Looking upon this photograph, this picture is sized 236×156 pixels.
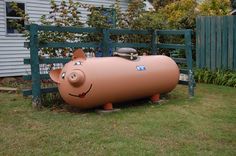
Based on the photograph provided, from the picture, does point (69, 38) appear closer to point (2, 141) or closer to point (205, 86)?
point (2, 141)

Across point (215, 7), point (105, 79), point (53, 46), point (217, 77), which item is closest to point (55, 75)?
point (53, 46)

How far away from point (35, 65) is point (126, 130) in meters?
2.50

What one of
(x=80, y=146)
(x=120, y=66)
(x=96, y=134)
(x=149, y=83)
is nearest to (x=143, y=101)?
(x=149, y=83)

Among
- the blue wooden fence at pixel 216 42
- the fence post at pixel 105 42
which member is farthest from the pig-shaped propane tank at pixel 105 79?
the blue wooden fence at pixel 216 42

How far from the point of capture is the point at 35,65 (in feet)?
24.3

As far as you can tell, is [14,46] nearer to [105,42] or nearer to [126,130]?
[105,42]

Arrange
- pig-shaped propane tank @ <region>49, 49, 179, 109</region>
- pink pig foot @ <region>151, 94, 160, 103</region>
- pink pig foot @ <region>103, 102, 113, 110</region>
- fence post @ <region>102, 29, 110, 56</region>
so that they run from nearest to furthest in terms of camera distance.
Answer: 1. pig-shaped propane tank @ <region>49, 49, 179, 109</region>
2. pink pig foot @ <region>103, 102, 113, 110</region>
3. pink pig foot @ <region>151, 94, 160, 103</region>
4. fence post @ <region>102, 29, 110, 56</region>

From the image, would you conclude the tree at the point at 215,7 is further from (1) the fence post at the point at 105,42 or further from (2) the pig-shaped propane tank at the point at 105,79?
(2) the pig-shaped propane tank at the point at 105,79

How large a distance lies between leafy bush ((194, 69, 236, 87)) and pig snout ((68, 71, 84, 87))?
5.46m

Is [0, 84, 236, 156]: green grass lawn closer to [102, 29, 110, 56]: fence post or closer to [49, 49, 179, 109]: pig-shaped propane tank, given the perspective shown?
[49, 49, 179, 109]: pig-shaped propane tank

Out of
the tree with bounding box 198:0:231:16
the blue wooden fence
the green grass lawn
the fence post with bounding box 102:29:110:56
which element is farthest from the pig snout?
the tree with bounding box 198:0:231:16

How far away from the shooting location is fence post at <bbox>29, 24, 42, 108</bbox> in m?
7.30

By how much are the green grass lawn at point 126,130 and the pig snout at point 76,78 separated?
598 mm

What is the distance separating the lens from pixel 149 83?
7.71 meters
